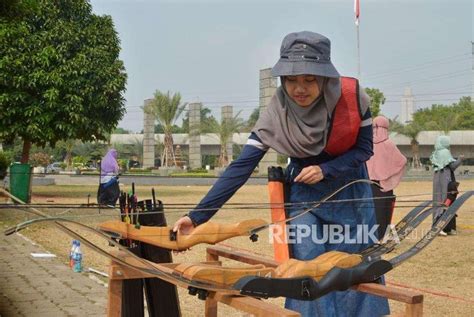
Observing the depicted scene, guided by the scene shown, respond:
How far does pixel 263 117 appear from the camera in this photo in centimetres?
281

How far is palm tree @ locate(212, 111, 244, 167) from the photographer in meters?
45.7

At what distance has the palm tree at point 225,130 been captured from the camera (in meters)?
45.7

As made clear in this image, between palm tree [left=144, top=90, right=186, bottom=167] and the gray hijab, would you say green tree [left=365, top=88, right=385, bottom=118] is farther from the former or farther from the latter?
the gray hijab

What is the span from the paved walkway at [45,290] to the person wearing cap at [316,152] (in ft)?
8.32

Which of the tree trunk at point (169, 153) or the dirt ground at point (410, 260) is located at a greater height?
the tree trunk at point (169, 153)

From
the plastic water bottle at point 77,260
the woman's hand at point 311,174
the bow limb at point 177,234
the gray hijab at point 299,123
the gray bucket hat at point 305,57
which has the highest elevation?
the gray bucket hat at point 305,57

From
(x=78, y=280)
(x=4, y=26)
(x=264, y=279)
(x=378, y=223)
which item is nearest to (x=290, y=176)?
(x=378, y=223)

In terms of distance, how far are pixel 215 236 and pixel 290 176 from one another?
16.9 inches

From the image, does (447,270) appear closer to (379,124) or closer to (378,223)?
(379,124)

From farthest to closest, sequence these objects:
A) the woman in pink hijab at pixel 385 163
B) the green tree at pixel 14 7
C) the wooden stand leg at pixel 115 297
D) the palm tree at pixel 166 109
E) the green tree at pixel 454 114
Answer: the green tree at pixel 454 114 → the palm tree at pixel 166 109 → the green tree at pixel 14 7 → the woman in pink hijab at pixel 385 163 → the wooden stand leg at pixel 115 297

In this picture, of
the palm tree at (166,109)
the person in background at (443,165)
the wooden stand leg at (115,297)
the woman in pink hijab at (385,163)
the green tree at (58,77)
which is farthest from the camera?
the palm tree at (166,109)

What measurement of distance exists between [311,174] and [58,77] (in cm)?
1550

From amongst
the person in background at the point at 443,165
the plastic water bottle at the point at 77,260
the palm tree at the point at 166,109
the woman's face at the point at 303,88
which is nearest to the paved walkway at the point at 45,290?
the plastic water bottle at the point at 77,260

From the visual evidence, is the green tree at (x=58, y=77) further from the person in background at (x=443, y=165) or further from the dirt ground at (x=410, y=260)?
the person in background at (x=443, y=165)
